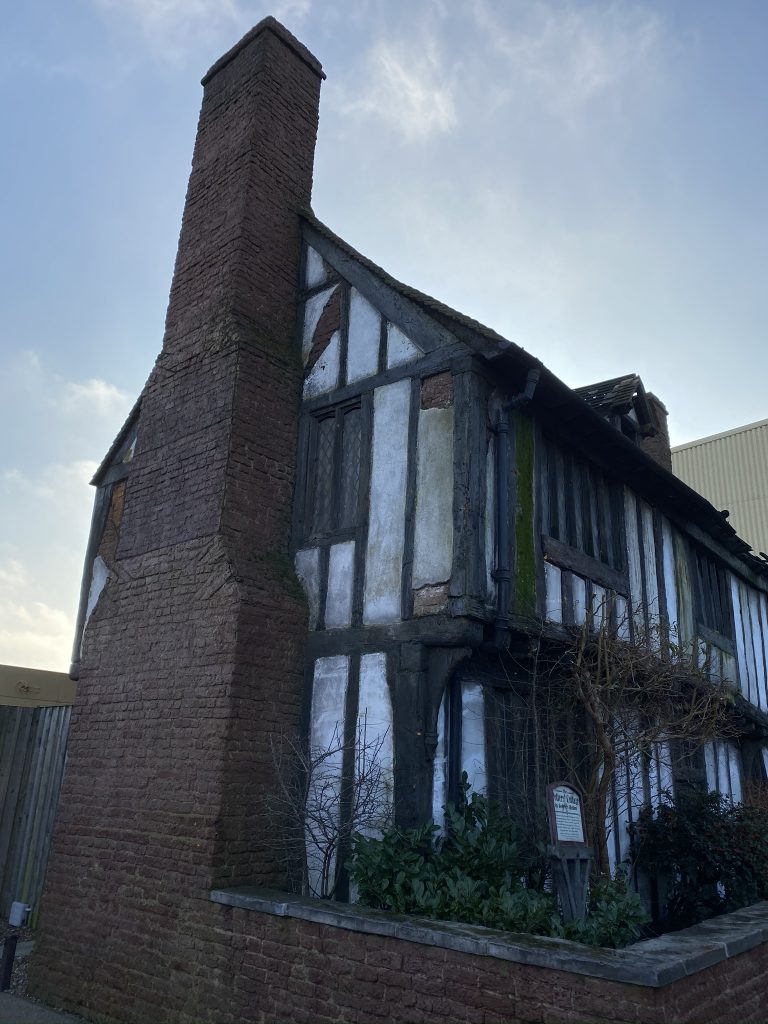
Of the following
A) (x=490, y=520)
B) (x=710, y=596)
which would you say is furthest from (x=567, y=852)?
(x=710, y=596)

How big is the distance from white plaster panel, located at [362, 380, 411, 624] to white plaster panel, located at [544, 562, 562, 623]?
5.39 ft

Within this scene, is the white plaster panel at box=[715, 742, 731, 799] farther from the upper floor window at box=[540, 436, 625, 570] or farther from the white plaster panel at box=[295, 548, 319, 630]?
the white plaster panel at box=[295, 548, 319, 630]

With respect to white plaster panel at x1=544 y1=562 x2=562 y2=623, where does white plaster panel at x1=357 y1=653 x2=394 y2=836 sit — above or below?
below

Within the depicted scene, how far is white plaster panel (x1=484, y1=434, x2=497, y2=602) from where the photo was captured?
24.2 ft

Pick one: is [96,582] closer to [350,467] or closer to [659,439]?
[350,467]

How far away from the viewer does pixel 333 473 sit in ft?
28.1

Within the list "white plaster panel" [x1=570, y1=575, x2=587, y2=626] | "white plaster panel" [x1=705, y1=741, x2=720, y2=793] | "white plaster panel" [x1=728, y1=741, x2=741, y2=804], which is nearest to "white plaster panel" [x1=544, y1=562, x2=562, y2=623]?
"white plaster panel" [x1=570, y1=575, x2=587, y2=626]

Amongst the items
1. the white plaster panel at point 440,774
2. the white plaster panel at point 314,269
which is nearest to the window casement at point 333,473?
the white plaster panel at point 314,269

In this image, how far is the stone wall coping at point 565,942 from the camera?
4359mm

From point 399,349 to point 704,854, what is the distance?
606 cm

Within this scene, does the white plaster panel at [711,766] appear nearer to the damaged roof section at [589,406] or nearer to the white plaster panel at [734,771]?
the white plaster panel at [734,771]

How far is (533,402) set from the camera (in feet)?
27.9

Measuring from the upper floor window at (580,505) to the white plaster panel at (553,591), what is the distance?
363mm

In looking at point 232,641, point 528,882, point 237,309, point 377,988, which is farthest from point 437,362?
point 377,988
